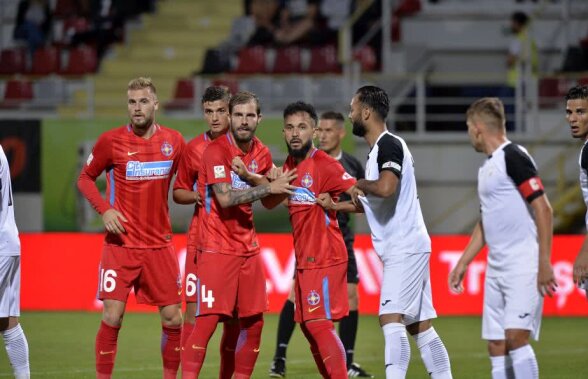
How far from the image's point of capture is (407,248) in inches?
304

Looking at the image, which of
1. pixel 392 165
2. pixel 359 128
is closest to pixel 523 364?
pixel 392 165

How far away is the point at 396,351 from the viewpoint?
25.2ft

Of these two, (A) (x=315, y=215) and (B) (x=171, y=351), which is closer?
(A) (x=315, y=215)

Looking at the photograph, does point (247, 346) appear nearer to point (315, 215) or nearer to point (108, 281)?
point (315, 215)

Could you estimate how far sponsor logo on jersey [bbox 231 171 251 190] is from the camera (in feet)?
26.2

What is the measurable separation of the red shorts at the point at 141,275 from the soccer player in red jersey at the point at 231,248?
1.79 ft

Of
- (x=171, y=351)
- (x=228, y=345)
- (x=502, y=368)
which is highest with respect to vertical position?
(x=502, y=368)

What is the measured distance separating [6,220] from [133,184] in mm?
977

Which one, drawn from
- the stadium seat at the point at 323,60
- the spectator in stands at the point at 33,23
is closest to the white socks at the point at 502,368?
the stadium seat at the point at 323,60

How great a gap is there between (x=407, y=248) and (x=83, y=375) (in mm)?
3625

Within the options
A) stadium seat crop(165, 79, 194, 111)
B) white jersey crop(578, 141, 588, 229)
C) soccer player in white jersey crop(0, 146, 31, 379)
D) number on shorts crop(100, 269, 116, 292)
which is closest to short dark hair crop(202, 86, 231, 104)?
number on shorts crop(100, 269, 116, 292)

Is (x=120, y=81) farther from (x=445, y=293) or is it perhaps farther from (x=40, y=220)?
(x=445, y=293)

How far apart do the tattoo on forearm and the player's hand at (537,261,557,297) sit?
77.4 inches

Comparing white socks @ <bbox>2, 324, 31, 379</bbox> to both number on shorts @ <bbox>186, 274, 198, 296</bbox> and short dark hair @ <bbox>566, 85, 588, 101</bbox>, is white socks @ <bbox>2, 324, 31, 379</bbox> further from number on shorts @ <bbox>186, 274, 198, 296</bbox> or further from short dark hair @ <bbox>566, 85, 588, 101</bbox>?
short dark hair @ <bbox>566, 85, 588, 101</bbox>
